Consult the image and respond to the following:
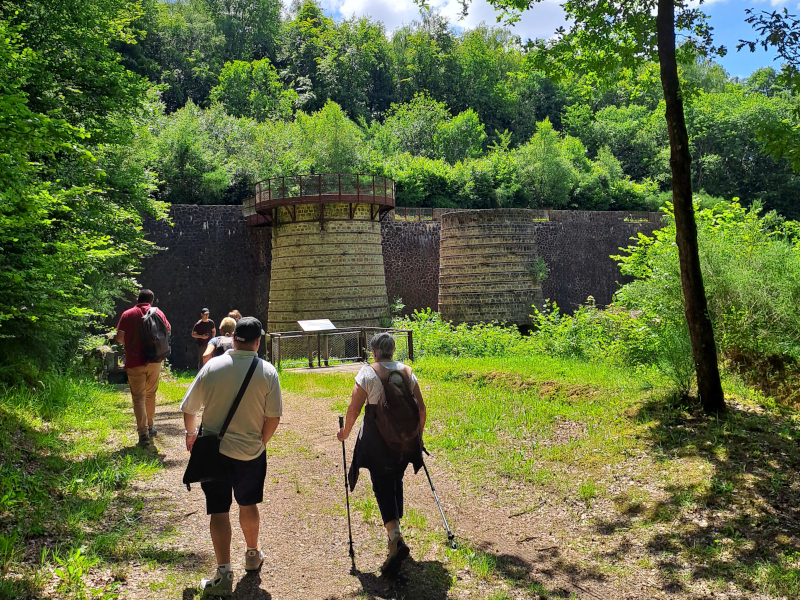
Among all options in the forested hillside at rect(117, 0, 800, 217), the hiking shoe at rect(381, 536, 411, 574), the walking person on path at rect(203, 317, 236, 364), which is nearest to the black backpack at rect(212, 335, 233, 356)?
the walking person on path at rect(203, 317, 236, 364)

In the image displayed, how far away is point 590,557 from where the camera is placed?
4.46 metres

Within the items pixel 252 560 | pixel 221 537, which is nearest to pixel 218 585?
pixel 221 537

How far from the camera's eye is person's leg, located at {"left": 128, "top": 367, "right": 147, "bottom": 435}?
6.80 m

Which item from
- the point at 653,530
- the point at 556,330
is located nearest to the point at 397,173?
the point at 556,330

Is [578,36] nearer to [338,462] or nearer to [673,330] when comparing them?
[673,330]

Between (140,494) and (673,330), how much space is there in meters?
6.73

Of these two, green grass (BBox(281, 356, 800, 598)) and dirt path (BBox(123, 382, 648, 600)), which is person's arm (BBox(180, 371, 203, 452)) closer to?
→ dirt path (BBox(123, 382, 648, 600))

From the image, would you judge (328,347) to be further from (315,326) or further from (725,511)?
(725,511)

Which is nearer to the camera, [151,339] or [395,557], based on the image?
[395,557]

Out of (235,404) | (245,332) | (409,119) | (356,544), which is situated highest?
(409,119)

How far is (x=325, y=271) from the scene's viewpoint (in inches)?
781

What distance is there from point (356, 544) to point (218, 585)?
3.91ft

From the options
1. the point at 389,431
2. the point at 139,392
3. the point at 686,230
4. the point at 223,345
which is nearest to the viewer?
the point at 389,431

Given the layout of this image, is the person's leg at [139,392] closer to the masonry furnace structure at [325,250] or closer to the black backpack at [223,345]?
the black backpack at [223,345]
